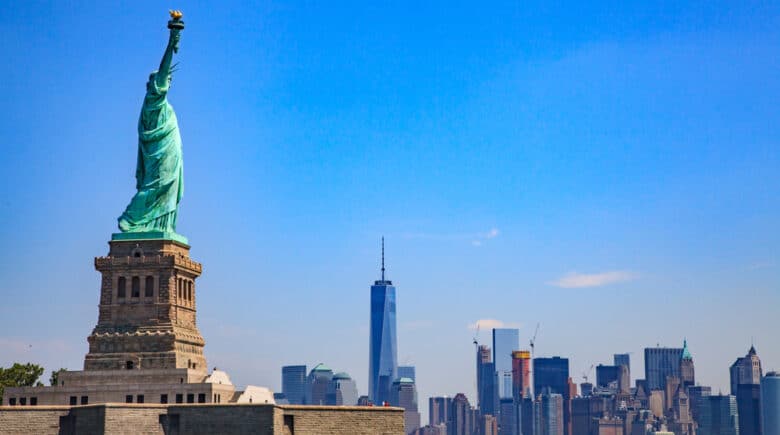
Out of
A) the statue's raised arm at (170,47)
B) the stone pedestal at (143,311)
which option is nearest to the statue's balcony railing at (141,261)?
the stone pedestal at (143,311)

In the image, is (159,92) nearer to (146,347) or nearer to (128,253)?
(128,253)

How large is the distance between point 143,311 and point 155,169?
1064 cm

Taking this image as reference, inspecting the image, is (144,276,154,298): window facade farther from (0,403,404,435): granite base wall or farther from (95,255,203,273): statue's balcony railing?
(0,403,404,435): granite base wall

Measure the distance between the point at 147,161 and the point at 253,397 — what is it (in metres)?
19.1

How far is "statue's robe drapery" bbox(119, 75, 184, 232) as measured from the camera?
107 metres

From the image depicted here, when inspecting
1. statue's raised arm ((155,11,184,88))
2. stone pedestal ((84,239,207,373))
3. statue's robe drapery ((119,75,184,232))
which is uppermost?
statue's raised arm ((155,11,184,88))

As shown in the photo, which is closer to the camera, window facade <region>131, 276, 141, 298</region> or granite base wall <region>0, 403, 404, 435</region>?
granite base wall <region>0, 403, 404, 435</region>

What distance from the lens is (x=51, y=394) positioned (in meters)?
100

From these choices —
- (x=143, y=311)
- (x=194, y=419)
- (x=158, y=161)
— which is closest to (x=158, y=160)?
(x=158, y=161)

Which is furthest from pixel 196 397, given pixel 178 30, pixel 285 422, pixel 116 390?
pixel 178 30

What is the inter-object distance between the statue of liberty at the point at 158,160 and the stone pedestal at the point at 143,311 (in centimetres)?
219

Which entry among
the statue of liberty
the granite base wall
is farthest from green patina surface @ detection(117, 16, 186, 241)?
the granite base wall

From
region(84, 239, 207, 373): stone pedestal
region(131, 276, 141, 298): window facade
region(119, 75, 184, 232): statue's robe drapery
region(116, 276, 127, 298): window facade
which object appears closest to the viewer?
region(84, 239, 207, 373): stone pedestal

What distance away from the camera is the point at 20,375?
404 feet
